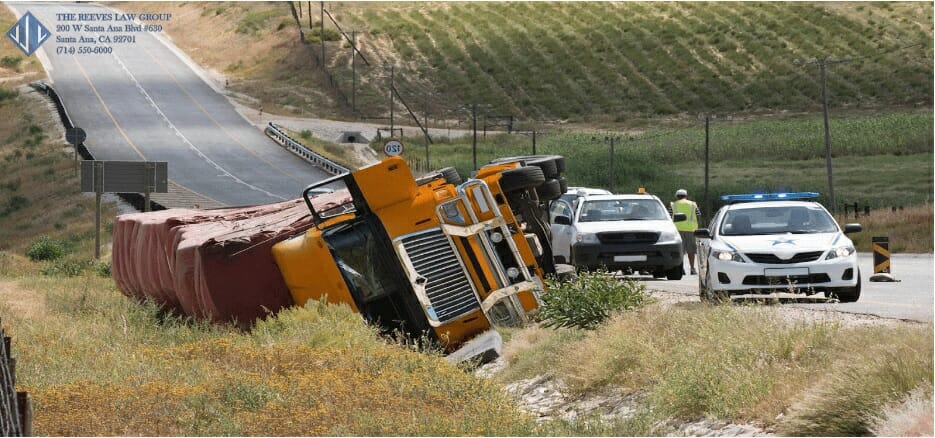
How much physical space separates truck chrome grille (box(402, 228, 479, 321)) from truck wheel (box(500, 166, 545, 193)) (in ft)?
8.00

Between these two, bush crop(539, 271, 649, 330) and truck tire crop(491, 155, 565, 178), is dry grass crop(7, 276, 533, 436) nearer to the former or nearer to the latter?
bush crop(539, 271, 649, 330)

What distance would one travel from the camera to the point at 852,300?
61.8ft

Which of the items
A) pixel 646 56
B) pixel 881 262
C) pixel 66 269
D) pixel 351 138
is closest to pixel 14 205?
pixel 351 138

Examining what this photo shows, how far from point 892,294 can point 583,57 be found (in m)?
103

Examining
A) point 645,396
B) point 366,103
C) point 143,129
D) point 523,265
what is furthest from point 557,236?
point 366,103

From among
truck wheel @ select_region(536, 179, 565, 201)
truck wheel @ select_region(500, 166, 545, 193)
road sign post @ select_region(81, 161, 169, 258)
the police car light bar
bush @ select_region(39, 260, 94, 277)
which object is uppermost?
truck wheel @ select_region(500, 166, 545, 193)

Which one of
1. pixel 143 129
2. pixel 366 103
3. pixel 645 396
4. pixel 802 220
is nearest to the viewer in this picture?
pixel 645 396

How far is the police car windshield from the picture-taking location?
1955 cm

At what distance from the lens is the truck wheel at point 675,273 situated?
24.0 m

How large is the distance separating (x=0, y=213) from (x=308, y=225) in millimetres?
49102

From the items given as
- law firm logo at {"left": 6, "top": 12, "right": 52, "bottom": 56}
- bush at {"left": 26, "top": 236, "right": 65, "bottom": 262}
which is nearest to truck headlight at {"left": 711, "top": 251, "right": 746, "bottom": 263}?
bush at {"left": 26, "top": 236, "right": 65, "bottom": 262}

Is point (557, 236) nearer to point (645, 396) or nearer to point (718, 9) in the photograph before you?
point (645, 396)

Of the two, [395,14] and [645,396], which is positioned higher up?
[395,14]

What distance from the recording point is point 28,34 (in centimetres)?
12862
